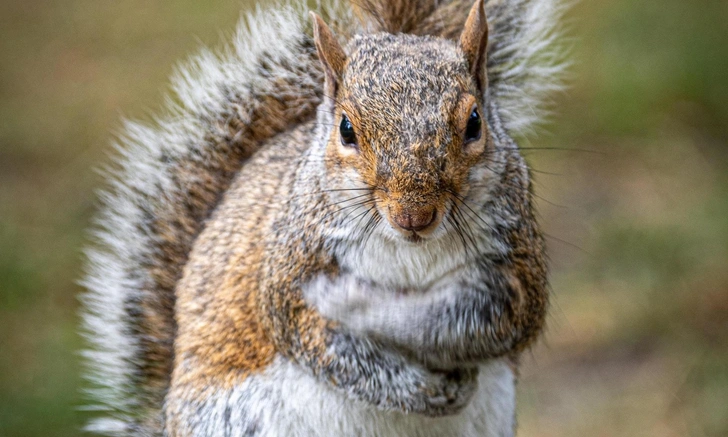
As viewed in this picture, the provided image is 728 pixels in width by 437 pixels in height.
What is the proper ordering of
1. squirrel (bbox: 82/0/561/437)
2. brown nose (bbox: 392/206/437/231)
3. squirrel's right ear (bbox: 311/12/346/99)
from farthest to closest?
1. squirrel's right ear (bbox: 311/12/346/99)
2. squirrel (bbox: 82/0/561/437)
3. brown nose (bbox: 392/206/437/231)

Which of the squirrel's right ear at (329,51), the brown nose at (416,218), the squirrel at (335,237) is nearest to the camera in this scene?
the brown nose at (416,218)

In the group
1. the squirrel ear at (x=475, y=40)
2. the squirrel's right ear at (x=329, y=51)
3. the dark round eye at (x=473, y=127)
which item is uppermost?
the squirrel's right ear at (x=329, y=51)

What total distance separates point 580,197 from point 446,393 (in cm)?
179

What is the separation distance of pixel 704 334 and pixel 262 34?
153 cm

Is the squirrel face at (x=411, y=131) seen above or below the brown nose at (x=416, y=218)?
above

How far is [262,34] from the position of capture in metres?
1.97

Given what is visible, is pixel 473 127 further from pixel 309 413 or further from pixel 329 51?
pixel 309 413

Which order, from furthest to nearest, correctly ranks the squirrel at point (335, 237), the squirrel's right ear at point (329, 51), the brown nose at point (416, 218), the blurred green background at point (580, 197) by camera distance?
1. the blurred green background at point (580, 197)
2. the squirrel's right ear at point (329, 51)
3. the squirrel at point (335, 237)
4. the brown nose at point (416, 218)

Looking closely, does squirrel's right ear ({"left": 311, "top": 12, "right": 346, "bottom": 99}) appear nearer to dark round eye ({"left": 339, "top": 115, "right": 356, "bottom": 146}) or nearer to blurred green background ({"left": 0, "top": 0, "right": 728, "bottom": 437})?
dark round eye ({"left": 339, "top": 115, "right": 356, "bottom": 146})

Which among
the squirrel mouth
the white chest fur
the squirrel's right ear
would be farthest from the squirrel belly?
the squirrel's right ear

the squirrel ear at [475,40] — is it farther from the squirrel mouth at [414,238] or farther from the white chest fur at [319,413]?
the white chest fur at [319,413]

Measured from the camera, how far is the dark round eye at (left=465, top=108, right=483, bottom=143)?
1353mm

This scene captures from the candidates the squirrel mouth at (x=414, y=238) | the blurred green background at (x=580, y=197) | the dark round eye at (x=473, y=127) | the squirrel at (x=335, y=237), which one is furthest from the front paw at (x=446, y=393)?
the blurred green background at (x=580, y=197)

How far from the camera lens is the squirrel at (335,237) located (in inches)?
53.6
